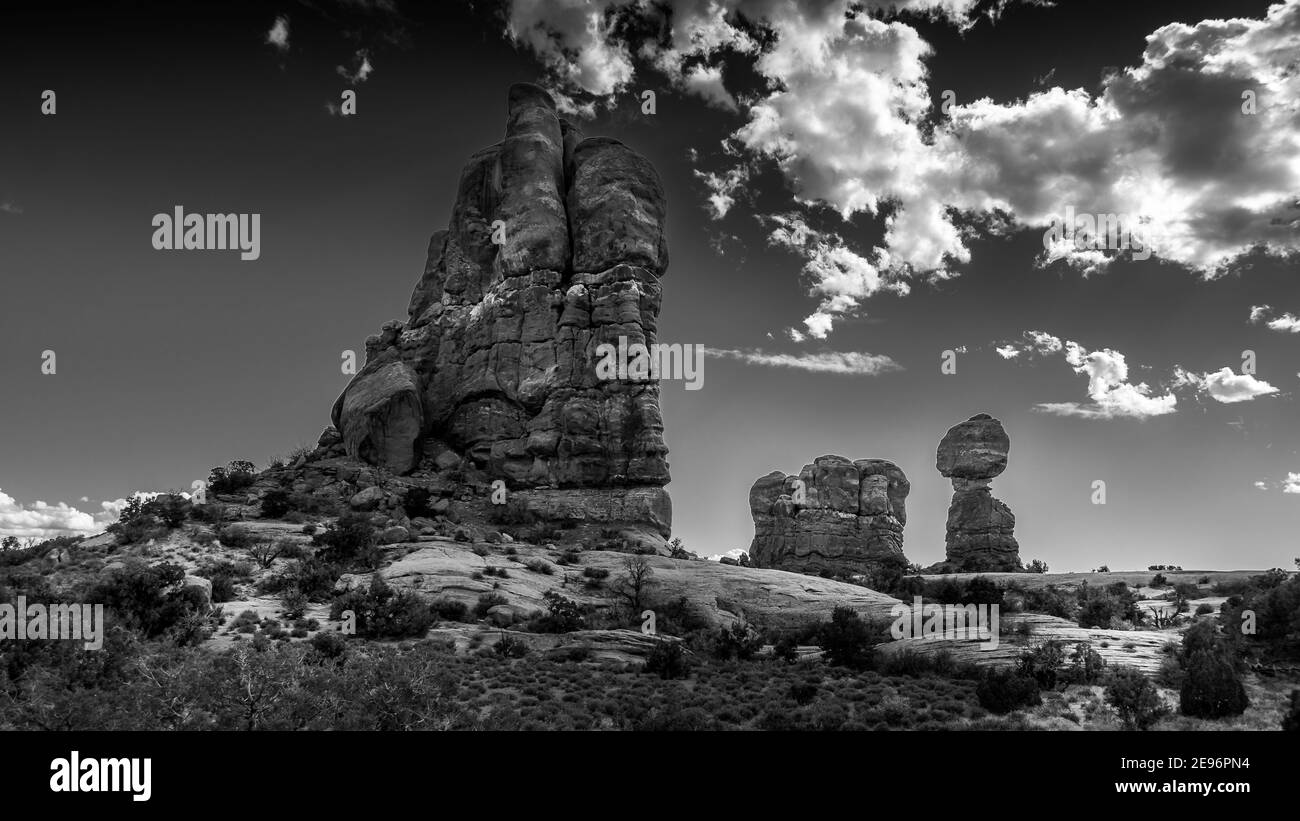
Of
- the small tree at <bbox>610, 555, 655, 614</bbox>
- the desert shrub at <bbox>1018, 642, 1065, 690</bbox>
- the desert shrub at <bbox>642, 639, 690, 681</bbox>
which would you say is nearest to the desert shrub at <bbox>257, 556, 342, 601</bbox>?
the small tree at <bbox>610, 555, 655, 614</bbox>

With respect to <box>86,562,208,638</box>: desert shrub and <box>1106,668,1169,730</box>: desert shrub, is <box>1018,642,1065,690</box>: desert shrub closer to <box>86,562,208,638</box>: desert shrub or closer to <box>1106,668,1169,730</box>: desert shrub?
<box>1106,668,1169,730</box>: desert shrub

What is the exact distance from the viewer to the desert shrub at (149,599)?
2969 centimetres

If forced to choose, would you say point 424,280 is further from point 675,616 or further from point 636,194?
point 675,616

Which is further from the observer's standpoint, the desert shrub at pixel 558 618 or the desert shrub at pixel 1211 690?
the desert shrub at pixel 558 618

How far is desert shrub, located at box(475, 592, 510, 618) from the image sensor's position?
36.6 m

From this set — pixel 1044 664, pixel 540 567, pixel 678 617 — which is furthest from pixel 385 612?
pixel 1044 664

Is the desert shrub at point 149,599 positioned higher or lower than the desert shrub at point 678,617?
higher

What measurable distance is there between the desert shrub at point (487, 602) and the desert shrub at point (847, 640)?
54.9 ft

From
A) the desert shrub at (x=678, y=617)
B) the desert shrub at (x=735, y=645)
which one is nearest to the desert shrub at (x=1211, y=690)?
the desert shrub at (x=735, y=645)

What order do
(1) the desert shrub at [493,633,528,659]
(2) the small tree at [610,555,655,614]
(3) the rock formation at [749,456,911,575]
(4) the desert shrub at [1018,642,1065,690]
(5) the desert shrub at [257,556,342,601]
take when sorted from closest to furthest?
(4) the desert shrub at [1018,642,1065,690], (1) the desert shrub at [493,633,528,659], (5) the desert shrub at [257,556,342,601], (2) the small tree at [610,555,655,614], (3) the rock formation at [749,456,911,575]

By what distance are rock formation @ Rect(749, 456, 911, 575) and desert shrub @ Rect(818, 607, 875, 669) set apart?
44.2m

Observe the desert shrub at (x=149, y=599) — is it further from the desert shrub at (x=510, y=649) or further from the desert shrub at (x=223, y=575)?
the desert shrub at (x=510, y=649)

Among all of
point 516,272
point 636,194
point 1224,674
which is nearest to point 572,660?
point 1224,674
